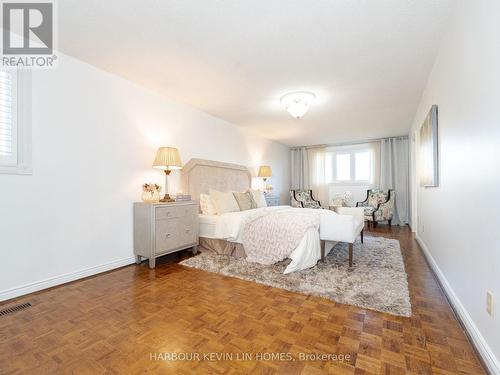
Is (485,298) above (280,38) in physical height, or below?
below

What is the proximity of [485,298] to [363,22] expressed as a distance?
2.15 m

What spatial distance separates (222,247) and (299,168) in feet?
15.6

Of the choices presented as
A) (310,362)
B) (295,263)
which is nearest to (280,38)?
(295,263)

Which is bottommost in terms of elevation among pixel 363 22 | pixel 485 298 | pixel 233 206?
pixel 485 298

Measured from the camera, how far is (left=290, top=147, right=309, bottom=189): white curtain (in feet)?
24.8

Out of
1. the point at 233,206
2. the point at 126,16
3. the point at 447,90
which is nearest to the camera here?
the point at 126,16

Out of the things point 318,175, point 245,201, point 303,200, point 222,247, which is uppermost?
point 318,175

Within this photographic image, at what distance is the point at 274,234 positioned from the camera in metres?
3.10

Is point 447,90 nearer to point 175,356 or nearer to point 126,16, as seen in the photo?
point 126,16

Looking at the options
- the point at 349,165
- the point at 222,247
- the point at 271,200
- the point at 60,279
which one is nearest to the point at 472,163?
the point at 222,247

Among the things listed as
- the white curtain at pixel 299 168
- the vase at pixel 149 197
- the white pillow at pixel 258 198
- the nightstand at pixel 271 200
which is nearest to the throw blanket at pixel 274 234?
the white pillow at pixel 258 198

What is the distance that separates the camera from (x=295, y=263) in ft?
9.24

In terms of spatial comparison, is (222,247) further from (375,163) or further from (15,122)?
(375,163)

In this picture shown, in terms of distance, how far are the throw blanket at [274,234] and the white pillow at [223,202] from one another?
0.65 m
